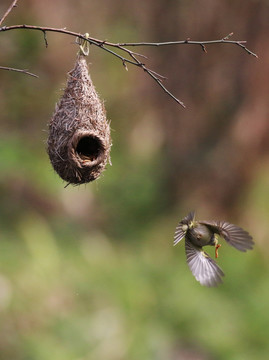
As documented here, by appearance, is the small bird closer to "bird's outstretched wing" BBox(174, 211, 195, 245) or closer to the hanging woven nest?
"bird's outstretched wing" BBox(174, 211, 195, 245)

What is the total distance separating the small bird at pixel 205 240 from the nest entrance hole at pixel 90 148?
435 millimetres

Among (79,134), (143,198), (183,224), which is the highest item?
(143,198)

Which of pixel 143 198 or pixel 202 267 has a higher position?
pixel 143 198

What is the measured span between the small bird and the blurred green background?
453cm

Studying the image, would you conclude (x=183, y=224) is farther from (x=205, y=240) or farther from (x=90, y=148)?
(x=90, y=148)

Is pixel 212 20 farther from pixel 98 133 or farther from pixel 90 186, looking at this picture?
pixel 98 133

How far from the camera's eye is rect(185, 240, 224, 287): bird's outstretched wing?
275 centimetres

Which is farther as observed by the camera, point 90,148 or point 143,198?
point 143,198

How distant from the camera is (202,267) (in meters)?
2.85

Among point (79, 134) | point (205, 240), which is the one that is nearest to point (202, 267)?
point (205, 240)

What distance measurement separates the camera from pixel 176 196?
9.91 metres

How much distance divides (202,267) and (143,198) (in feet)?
24.0

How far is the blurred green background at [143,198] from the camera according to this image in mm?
7941

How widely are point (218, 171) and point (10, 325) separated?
3.23m
